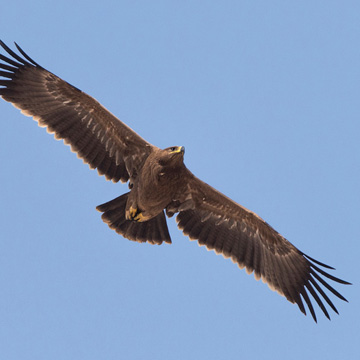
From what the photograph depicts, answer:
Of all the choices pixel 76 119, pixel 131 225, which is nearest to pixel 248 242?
pixel 131 225

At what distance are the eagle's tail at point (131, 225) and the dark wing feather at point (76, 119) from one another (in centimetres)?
45

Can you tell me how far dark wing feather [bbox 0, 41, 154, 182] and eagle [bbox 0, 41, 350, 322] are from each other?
2 cm

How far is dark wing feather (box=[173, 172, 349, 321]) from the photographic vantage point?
1557 cm

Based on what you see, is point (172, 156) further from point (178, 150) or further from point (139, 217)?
point (139, 217)

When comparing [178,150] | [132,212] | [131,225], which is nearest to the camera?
[178,150]

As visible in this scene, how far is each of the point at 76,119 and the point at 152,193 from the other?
6.01 feet

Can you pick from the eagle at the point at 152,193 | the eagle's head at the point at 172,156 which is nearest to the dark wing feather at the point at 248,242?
the eagle at the point at 152,193

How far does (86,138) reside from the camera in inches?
605

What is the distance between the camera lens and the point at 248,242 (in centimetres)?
1594

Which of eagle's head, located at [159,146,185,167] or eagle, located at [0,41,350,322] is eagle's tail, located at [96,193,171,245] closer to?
eagle, located at [0,41,350,322]

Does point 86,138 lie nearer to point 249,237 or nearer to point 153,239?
point 153,239

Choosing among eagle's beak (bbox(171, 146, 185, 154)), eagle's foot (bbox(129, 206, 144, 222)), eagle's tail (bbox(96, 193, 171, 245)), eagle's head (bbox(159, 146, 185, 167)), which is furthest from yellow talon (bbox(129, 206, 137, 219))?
eagle's beak (bbox(171, 146, 185, 154))

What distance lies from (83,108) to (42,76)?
841 millimetres

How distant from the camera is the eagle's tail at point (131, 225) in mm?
15477
